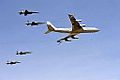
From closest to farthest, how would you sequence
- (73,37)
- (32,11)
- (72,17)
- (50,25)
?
(32,11)
(72,17)
(50,25)
(73,37)

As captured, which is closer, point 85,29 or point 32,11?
point 32,11

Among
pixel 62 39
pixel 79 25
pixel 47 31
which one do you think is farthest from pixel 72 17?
pixel 62 39

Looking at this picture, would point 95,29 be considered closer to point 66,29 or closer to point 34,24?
point 66,29

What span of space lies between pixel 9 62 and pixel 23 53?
18.0 m

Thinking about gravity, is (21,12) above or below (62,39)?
above

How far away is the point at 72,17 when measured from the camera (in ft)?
449

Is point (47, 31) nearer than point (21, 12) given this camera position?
No

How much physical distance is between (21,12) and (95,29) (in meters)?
50.8

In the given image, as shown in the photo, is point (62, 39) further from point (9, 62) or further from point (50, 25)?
point (9, 62)

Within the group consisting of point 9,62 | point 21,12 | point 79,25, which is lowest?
point 9,62

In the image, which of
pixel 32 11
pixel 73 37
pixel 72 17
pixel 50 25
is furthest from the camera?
pixel 73 37

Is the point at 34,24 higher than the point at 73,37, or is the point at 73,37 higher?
the point at 34,24

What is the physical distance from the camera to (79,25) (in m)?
143

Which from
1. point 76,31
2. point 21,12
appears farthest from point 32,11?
point 76,31
